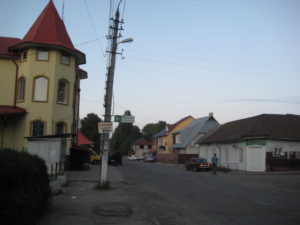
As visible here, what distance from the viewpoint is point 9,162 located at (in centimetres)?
745

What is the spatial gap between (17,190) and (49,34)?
22.0 metres

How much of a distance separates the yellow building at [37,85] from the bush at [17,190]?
1805 cm

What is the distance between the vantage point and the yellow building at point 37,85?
26.5 meters

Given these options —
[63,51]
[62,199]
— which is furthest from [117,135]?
[62,199]

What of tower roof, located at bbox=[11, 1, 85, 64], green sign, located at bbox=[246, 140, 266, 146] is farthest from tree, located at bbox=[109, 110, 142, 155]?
tower roof, located at bbox=[11, 1, 85, 64]

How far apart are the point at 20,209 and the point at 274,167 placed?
31.1 metres

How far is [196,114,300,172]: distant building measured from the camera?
1385 inches

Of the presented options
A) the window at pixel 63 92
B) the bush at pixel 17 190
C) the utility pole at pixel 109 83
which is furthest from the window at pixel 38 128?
the bush at pixel 17 190

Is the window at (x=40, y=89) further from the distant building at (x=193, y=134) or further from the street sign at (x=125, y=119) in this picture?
the distant building at (x=193, y=134)

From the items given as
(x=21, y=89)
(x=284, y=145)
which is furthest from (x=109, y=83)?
(x=284, y=145)

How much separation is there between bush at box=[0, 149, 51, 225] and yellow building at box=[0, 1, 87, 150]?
1805 cm

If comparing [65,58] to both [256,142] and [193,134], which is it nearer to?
[256,142]

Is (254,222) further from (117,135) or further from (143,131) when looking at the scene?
(143,131)

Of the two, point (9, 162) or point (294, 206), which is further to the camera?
point (294, 206)
